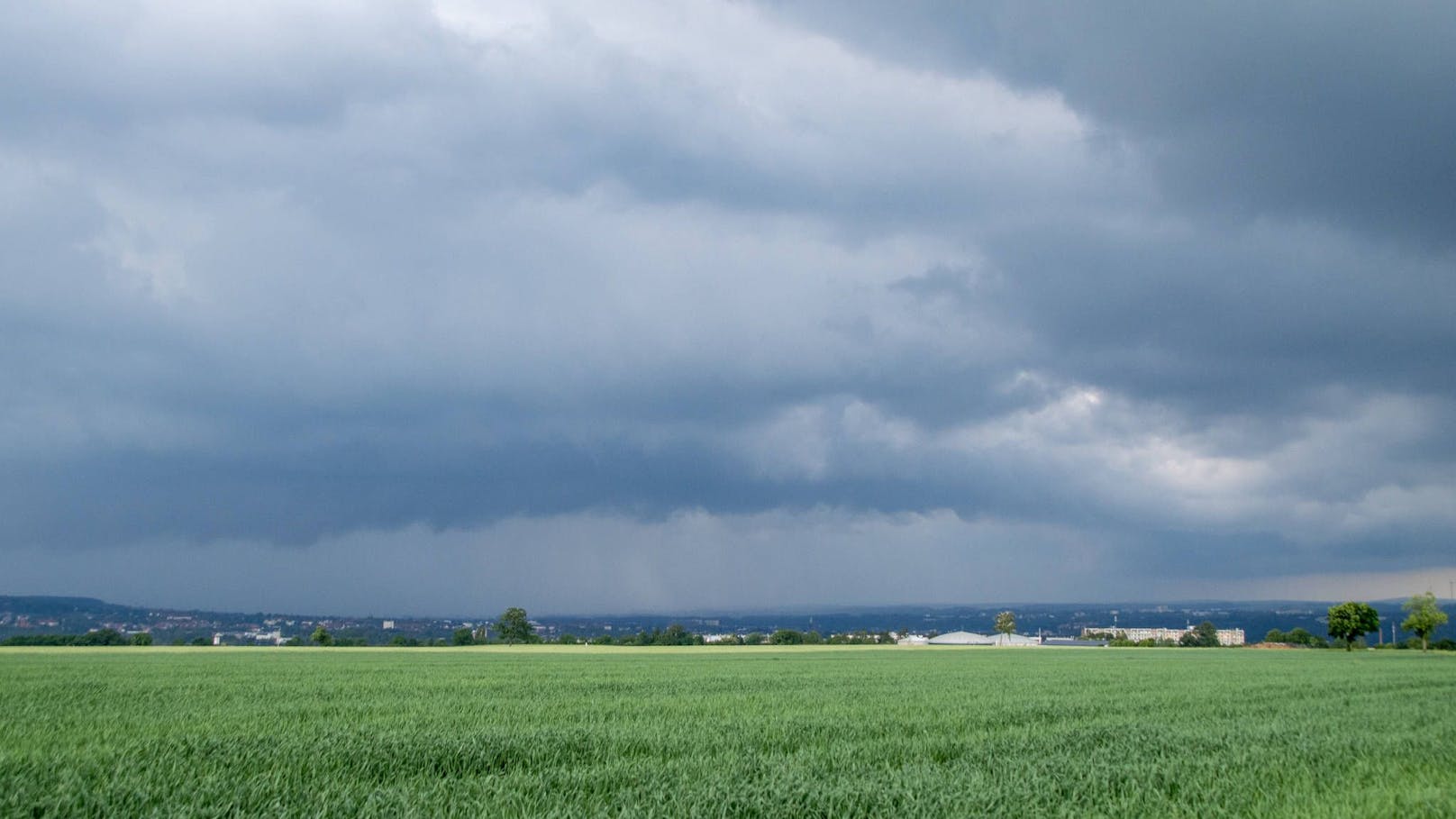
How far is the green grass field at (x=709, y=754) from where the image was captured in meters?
8.36

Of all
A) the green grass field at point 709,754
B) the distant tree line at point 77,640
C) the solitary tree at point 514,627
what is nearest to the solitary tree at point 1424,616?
the green grass field at point 709,754

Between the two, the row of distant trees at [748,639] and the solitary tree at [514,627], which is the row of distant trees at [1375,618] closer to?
the row of distant trees at [748,639]

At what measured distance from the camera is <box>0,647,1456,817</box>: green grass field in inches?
329

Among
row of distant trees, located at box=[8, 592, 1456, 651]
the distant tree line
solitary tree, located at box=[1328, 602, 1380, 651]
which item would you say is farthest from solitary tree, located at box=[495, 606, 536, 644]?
solitary tree, located at box=[1328, 602, 1380, 651]

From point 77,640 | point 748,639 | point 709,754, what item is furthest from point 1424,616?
point 77,640

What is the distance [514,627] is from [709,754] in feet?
502

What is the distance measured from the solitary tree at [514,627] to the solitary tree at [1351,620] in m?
122

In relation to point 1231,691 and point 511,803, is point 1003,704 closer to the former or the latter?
point 1231,691

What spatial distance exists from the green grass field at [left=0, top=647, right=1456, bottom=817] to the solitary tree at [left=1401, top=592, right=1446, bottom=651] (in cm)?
10954

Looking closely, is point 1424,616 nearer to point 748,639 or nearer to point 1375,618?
point 1375,618

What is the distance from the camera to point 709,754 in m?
11.6

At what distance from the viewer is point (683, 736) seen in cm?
1312

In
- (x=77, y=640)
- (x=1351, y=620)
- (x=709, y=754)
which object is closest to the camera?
(x=709, y=754)

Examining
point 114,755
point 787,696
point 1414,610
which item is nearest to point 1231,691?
point 787,696
